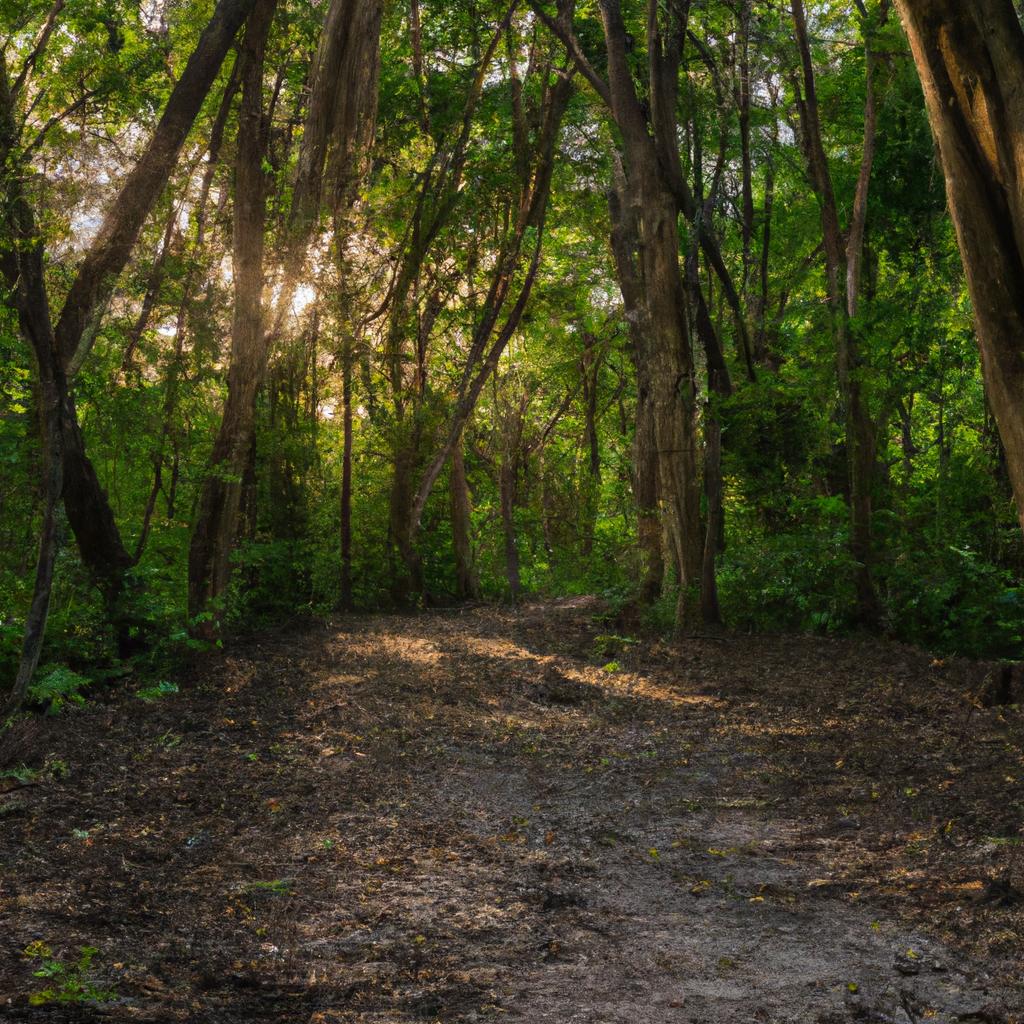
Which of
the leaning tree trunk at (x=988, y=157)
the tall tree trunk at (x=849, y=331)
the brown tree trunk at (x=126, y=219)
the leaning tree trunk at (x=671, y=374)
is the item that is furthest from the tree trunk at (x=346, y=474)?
the leaning tree trunk at (x=988, y=157)

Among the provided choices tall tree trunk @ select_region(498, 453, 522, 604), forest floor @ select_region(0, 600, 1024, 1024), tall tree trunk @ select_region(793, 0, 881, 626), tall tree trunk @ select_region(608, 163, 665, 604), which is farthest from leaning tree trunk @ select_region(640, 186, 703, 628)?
tall tree trunk @ select_region(498, 453, 522, 604)

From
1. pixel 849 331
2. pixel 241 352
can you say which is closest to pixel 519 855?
pixel 241 352

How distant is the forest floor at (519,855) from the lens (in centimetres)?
327

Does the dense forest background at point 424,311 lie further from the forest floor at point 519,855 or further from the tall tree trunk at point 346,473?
the forest floor at point 519,855

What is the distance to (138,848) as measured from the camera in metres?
4.63

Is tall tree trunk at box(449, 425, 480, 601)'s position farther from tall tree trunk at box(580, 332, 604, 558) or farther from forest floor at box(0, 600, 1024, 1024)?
forest floor at box(0, 600, 1024, 1024)

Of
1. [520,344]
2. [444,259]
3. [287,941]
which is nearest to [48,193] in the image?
[287,941]

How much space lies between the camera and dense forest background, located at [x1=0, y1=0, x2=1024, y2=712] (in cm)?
941

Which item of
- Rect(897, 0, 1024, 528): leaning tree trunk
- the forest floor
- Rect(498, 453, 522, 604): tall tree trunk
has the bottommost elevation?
the forest floor

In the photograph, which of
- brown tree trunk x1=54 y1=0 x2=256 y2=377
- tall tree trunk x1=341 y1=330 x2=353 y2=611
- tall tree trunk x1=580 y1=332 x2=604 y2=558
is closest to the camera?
brown tree trunk x1=54 y1=0 x2=256 y2=377

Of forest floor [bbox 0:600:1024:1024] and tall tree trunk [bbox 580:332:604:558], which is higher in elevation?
tall tree trunk [bbox 580:332:604:558]

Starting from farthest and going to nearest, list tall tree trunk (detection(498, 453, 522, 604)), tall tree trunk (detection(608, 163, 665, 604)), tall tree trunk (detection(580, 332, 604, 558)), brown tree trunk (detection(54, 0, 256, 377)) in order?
tall tree trunk (detection(580, 332, 604, 558)), tall tree trunk (detection(498, 453, 522, 604)), tall tree trunk (detection(608, 163, 665, 604)), brown tree trunk (detection(54, 0, 256, 377))

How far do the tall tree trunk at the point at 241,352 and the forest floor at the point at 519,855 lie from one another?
137 cm

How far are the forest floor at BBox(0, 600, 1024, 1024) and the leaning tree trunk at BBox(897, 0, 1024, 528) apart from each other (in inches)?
74.0
